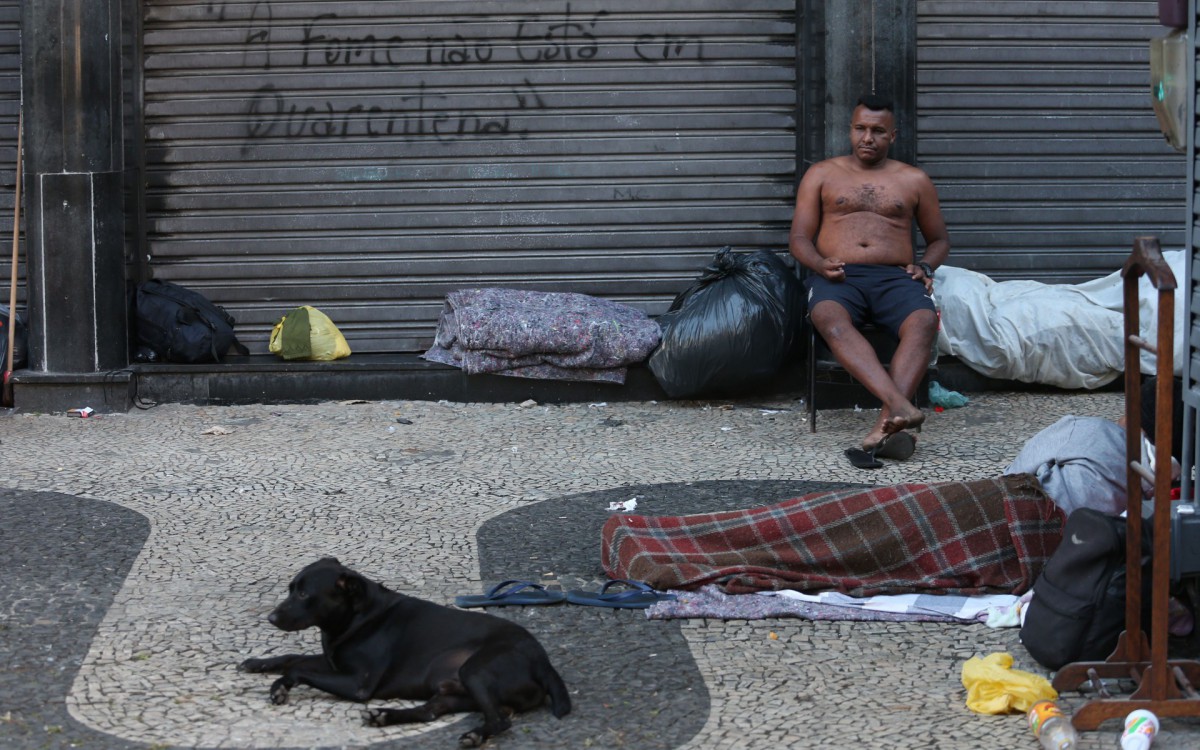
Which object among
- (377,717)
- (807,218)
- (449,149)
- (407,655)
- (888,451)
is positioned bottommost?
(377,717)

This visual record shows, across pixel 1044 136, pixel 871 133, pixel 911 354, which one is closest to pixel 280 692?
pixel 911 354

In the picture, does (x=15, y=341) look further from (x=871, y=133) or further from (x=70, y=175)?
(x=871, y=133)

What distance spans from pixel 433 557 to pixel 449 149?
11.8 feet

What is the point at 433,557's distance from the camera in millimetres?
5258

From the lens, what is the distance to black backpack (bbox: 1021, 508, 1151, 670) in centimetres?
397

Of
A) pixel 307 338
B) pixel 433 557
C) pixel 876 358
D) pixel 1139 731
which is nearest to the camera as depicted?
Result: pixel 1139 731

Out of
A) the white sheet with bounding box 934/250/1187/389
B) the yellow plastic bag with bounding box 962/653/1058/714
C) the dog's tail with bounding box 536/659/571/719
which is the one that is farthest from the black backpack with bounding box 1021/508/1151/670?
the white sheet with bounding box 934/250/1187/389

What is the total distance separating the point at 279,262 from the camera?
27.3 ft

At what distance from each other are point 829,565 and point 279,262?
4.56m

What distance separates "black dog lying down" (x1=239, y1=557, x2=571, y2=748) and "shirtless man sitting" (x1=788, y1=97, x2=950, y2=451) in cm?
338

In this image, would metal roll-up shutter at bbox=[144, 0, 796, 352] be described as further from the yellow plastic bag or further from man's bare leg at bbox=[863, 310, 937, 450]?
the yellow plastic bag

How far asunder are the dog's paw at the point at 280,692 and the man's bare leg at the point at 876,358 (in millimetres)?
3373

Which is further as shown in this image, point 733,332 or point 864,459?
point 733,332

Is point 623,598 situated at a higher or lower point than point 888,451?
lower
